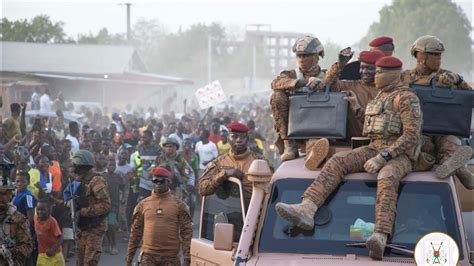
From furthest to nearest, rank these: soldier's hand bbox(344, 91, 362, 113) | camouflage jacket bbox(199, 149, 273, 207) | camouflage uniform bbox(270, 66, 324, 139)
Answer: camouflage jacket bbox(199, 149, 273, 207), camouflage uniform bbox(270, 66, 324, 139), soldier's hand bbox(344, 91, 362, 113)

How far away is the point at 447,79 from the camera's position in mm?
9289

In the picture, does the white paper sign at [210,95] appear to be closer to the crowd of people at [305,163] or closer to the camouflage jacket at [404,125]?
the crowd of people at [305,163]

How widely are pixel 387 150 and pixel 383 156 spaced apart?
3.0 inches

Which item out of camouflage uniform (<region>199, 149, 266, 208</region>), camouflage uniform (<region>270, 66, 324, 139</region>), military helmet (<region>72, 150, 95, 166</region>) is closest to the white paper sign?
military helmet (<region>72, 150, 95, 166</region>)

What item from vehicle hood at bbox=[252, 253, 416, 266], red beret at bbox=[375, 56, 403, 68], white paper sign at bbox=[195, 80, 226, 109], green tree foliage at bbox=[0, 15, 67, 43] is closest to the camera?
vehicle hood at bbox=[252, 253, 416, 266]

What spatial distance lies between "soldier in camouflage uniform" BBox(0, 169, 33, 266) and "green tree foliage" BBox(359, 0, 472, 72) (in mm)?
58229

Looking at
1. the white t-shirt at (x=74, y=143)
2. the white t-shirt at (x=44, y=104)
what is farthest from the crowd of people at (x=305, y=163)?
the white t-shirt at (x=44, y=104)

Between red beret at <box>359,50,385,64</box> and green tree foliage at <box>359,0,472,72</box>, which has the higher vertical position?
red beret at <box>359,50,385,64</box>

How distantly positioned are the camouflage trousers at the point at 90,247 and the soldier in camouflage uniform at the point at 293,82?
332 centimetres

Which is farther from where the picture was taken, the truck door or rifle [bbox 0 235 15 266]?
rifle [bbox 0 235 15 266]

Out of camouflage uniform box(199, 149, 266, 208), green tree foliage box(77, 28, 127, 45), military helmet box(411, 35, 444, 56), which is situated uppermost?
military helmet box(411, 35, 444, 56)

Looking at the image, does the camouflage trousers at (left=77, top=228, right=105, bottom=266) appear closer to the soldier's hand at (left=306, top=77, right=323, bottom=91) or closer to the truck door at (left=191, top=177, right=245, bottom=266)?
the truck door at (left=191, top=177, right=245, bottom=266)

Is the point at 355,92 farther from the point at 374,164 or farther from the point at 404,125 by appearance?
the point at 374,164

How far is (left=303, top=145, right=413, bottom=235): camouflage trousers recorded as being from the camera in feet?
25.2
